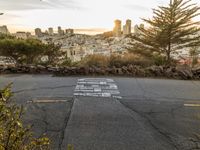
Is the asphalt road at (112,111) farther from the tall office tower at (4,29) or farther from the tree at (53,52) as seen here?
the tall office tower at (4,29)

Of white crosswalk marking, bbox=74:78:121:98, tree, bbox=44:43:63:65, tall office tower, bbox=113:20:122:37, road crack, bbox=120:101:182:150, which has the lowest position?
road crack, bbox=120:101:182:150

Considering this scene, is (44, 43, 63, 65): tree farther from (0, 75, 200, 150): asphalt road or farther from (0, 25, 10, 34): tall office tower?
(0, 75, 200, 150): asphalt road

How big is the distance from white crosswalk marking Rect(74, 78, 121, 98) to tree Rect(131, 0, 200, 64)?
695 cm

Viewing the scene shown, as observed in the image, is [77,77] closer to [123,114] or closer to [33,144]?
[123,114]

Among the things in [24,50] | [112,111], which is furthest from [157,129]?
[24,50]

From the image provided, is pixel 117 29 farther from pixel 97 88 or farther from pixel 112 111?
pixel 112 111

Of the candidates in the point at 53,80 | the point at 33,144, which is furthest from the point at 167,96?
the point at 33,144

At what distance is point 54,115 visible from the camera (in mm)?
5098

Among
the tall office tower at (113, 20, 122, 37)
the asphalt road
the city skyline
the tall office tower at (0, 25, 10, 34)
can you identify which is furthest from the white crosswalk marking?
the tall office tower at (113, 20, 122, 37)

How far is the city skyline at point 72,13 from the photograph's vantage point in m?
15.6

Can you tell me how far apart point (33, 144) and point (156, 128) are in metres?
3.37

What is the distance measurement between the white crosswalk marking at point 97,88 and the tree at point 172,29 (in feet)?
22.8

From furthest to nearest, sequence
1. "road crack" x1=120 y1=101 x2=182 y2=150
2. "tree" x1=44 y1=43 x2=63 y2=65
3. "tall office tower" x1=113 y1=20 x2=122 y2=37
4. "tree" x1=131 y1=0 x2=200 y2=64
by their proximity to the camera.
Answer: "tall office tower" x1=113 y1=20 x2=122 y2=37, "tree" x1=44 y1=43 x2=63 y2=65, "tree" x1=131 y1=0 x2=200 y2=64, "road crack" x1=120 y1=101 x2=182 y2=150

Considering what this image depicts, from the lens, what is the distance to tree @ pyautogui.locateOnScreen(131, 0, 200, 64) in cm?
1349
